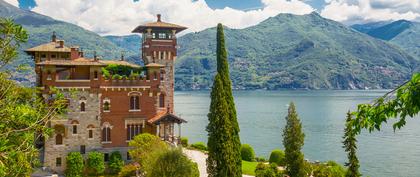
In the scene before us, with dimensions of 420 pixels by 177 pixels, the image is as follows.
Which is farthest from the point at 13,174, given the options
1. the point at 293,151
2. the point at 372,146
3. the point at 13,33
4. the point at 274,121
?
the point at 274,121

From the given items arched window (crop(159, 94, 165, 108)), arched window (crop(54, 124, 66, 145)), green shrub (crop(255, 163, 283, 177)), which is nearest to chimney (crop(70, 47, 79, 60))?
arched window (crop(54, 124, 66, 145))

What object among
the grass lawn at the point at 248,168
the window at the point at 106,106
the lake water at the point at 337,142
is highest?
the window at the point at 106,106

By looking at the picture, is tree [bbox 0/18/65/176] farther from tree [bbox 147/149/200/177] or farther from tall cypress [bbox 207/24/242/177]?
tree [bbox 147/149/200/177]

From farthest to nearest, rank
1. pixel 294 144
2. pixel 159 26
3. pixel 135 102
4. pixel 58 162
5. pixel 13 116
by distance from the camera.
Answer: pixel 159 26, pixel 135 102, pixel 58 162, pixel 294 144, pixel 13 116

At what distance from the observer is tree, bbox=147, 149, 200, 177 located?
126ft

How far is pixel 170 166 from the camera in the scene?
38531mm

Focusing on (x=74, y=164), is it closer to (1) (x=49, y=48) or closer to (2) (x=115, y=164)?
(2) (x=115, y=164)

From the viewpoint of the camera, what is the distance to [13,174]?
13.5 m

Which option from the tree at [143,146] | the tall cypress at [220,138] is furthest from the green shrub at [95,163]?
the tall cypress at [220,138]

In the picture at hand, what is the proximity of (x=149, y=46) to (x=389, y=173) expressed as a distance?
42653mm

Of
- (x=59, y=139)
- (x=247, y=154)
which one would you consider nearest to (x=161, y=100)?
(x=59, y=139)

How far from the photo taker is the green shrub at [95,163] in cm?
4981

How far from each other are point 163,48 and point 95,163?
18.8 meters

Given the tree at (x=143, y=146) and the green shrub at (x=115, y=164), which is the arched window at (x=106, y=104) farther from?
the tree at (x=143, y=146)
